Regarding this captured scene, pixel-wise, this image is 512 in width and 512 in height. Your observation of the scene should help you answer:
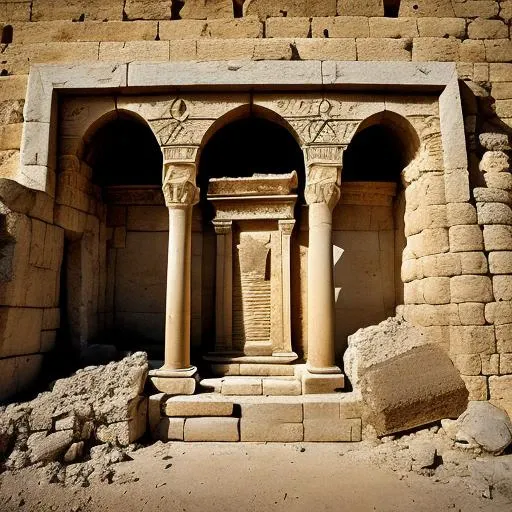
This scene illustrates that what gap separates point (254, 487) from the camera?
131 inches

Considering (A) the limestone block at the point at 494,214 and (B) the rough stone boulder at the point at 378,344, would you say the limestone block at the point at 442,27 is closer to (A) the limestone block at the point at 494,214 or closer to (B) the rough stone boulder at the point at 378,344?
(A) the limestone block at the point at 494,214

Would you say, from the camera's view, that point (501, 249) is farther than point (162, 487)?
Yes

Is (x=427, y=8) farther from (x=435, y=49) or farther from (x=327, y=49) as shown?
(x=327, y=49)

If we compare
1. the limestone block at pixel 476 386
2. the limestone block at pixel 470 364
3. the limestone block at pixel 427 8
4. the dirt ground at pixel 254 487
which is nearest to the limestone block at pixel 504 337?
the limestone block at pixel 470 364

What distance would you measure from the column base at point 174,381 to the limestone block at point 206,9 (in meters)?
5.12

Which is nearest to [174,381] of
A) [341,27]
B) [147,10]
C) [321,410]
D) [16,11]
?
[321,410]

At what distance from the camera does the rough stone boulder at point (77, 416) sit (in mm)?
3678

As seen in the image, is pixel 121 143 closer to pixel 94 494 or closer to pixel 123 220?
pixel 123 220

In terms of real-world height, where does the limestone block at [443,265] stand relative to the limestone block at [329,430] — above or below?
above

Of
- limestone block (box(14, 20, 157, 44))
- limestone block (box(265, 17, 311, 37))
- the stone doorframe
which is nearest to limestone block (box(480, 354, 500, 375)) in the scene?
the stone doorframe

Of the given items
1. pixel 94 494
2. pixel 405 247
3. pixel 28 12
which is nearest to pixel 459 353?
pixel 405 247

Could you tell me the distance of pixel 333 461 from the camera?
381 cm

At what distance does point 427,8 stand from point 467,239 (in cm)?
358

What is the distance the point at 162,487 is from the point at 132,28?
19.3 ft
